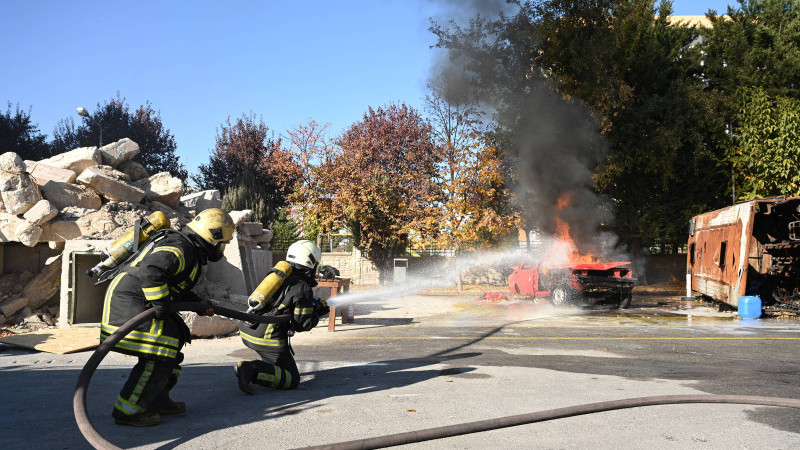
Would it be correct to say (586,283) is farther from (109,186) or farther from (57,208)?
(57,208)

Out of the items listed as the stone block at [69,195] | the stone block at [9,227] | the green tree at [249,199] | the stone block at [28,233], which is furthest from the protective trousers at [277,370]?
the green tree at [249,199]

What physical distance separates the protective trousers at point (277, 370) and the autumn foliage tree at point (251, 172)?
22889 mm

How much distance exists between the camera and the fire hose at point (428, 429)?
4.11m

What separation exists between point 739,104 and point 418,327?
1946cm

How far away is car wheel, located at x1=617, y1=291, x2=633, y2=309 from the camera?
1637cm

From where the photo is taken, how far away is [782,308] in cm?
1423

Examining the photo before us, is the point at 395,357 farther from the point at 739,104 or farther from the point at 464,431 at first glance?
the point at 739,104

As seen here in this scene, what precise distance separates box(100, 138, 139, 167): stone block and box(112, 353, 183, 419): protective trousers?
10.6 m

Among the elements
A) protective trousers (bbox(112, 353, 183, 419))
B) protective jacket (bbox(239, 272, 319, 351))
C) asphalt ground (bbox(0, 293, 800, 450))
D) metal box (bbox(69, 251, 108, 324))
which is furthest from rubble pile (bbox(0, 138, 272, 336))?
protective trousers (bbox(112, 353, 183, 419))

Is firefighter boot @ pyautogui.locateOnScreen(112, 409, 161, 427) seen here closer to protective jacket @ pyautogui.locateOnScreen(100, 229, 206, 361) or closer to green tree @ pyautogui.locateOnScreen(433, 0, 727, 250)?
protective jacket @ pyautogui.locateOnScreen(100, 229, 206, 361)

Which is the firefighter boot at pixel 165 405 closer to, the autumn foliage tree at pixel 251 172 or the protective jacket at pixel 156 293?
the protective jacket at pixel 156 293

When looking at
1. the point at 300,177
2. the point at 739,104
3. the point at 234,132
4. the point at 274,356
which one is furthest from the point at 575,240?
the point at 234,132

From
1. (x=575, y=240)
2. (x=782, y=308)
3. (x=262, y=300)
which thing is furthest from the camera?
(x=575, y=240)

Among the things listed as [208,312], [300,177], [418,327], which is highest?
[300,177]
